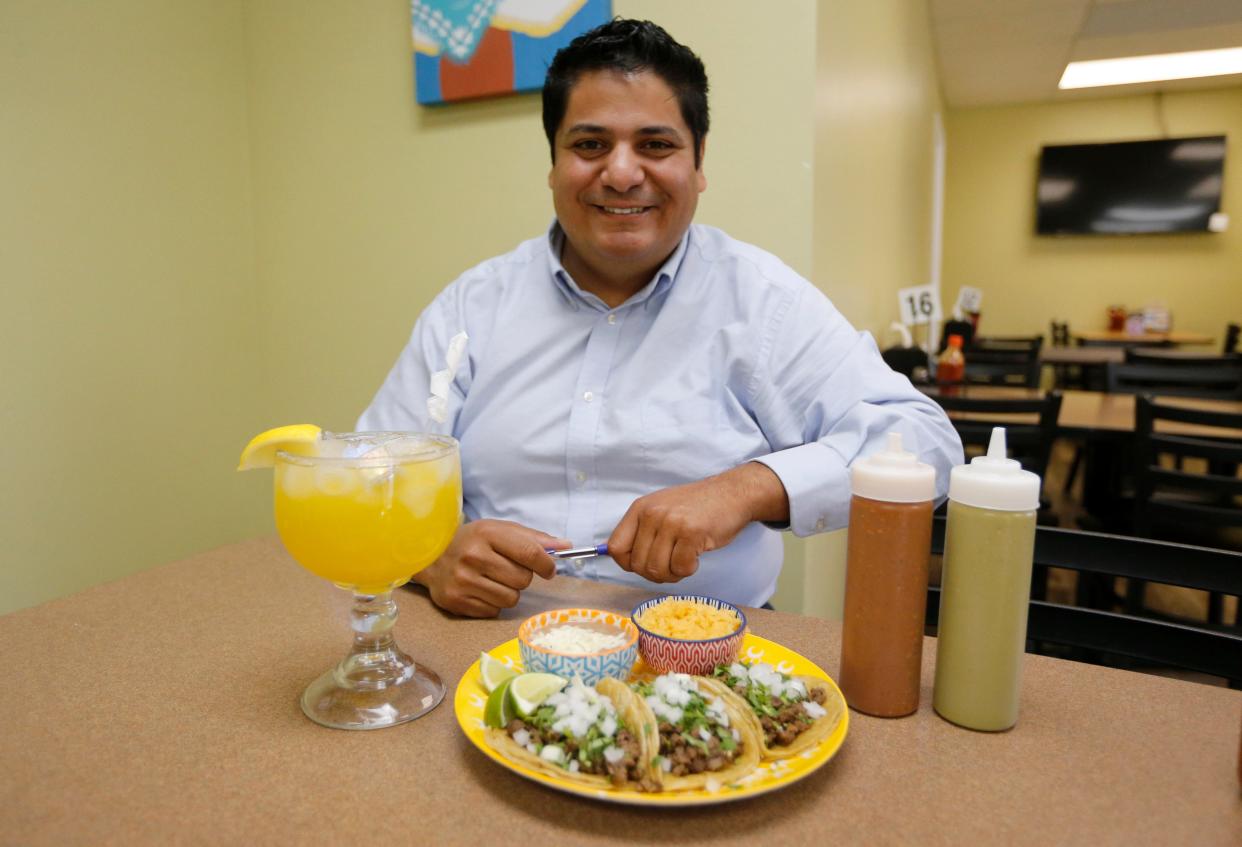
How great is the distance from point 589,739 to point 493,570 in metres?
0.36

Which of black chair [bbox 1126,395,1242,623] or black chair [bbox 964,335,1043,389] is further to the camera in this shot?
black chair [bbox 964,335,1043,389]

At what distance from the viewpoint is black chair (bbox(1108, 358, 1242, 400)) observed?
3.37m

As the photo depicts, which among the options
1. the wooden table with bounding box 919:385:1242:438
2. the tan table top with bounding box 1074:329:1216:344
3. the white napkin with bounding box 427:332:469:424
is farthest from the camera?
the tan table top with bounding box 1074:329:1216:344

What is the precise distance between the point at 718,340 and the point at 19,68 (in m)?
1.74

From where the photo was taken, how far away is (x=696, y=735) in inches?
24.7

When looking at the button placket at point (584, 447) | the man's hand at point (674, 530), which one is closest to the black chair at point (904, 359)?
the button placket at point (584, 447)

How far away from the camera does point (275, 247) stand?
7.98 feet

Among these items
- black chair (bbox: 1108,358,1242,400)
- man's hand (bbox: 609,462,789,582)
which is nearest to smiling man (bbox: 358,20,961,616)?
man's hand (bbox: 609,462,789,582)

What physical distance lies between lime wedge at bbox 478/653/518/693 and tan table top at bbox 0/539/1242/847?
6cm

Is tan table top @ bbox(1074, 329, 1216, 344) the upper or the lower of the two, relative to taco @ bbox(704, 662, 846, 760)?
upper

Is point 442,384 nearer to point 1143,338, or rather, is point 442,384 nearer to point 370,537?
point 370,537

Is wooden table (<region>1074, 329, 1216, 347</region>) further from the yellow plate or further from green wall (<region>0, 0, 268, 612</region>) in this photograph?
the yellow plate

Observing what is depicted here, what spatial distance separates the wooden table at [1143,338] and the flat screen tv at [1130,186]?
1.13 m

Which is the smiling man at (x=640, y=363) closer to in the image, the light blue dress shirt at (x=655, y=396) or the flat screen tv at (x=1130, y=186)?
the light blue dress shirt at (x=655, y=396)
